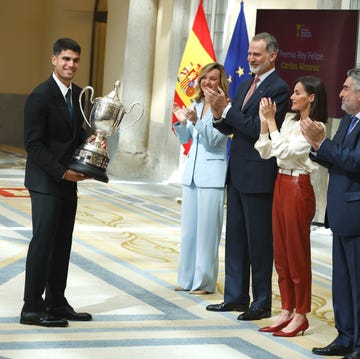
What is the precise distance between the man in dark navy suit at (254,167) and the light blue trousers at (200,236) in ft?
2.04

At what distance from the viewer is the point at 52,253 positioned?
267 inches

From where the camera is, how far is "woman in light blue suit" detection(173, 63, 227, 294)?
26.2 feet

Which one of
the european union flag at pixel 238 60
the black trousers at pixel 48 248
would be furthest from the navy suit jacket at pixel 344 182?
the european union flag at pixel 238 60

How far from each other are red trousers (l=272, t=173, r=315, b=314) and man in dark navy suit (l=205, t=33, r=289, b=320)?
32 cm

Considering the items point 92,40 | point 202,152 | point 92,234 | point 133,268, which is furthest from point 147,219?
point 92,40

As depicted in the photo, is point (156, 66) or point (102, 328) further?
point (156, 66)

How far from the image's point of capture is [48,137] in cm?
662

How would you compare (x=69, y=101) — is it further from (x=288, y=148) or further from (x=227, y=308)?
(x=227, y=308)

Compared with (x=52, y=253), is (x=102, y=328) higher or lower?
lower

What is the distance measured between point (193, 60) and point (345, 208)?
7.23m

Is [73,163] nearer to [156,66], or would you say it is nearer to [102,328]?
[102,328]

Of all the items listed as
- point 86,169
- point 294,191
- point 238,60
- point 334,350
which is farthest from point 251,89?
point 238,60

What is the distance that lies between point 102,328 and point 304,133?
189 centimetres

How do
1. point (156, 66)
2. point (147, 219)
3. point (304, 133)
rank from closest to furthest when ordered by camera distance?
1. point (304, 133)
2. point (147, 219)
3. point (156, 66)
